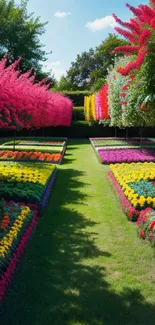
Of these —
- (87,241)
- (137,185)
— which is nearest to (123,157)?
(137,185)

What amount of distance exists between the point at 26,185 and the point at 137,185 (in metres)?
3.44

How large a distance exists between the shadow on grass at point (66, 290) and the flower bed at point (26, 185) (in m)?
1.57

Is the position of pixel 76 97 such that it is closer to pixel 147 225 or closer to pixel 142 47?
pixel 147 225

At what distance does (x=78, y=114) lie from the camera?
46.7 m

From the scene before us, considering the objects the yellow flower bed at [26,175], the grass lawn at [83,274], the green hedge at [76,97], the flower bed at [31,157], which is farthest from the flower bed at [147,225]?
the green hedge at [76,97]

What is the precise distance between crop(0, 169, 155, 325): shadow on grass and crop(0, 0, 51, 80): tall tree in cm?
3632

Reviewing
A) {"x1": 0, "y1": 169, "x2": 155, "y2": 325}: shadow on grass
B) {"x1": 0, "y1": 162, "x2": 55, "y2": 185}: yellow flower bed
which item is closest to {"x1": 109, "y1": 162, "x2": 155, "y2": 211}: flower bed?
{"x1": 0, "y1": 169, "x2": 155, "y2": 325}: shadow on grass

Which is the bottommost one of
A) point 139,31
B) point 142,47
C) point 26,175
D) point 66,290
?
point 66,290

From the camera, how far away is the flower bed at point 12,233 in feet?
18.0

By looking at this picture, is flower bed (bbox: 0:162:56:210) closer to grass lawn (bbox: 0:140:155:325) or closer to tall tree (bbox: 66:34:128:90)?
grass lawn (bbox: 0:140:155:325)

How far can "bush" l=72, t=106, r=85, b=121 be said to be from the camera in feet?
152

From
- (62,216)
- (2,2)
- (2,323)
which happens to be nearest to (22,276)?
(2,323)

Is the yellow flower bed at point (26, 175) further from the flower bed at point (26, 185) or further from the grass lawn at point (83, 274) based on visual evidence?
the grass lawn at point (83, 274)

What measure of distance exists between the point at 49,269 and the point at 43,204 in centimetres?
357
